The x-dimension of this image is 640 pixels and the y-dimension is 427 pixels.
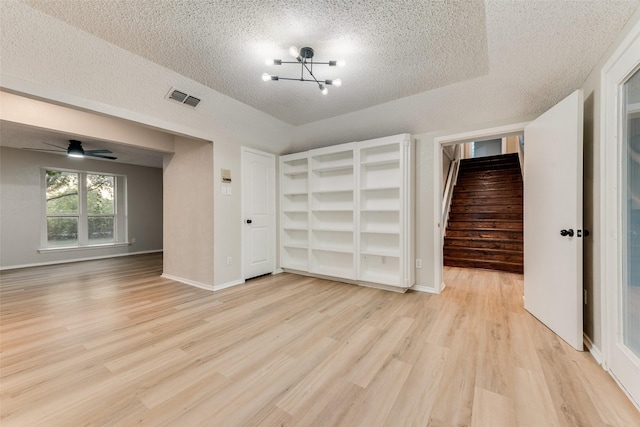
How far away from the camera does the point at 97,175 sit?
19.2 ft

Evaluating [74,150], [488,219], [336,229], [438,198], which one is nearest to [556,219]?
[438,198]

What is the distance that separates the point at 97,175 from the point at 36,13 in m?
5.38

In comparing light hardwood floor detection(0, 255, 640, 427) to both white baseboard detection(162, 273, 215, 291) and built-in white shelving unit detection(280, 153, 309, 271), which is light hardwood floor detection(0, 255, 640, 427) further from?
built-in white shelving unit detection(280, 153, 309, 271)

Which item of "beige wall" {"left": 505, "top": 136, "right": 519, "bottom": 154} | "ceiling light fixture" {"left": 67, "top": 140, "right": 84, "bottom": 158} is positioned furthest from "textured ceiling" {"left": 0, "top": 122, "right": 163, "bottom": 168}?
"beige wall" {"left": 505, "top": 136, "right": 519, "bottom": 154}

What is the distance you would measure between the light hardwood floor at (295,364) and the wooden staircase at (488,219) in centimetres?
160

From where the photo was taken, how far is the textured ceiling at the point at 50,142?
3.75m

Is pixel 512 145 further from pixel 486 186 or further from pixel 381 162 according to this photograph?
pixel 381 162

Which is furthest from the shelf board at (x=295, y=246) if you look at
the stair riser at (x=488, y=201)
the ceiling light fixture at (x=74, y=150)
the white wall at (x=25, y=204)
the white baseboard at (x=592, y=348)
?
the white wall at (x=25, y=204)

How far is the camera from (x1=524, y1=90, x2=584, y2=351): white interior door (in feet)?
6.21

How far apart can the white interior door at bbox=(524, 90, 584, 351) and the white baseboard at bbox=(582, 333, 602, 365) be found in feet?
0.20

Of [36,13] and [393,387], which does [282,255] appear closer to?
[393,387]

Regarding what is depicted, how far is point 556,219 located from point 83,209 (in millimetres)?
8189

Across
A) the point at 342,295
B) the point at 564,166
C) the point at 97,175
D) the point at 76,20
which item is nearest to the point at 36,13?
the point at 76,20

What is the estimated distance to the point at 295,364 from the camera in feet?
5.65
